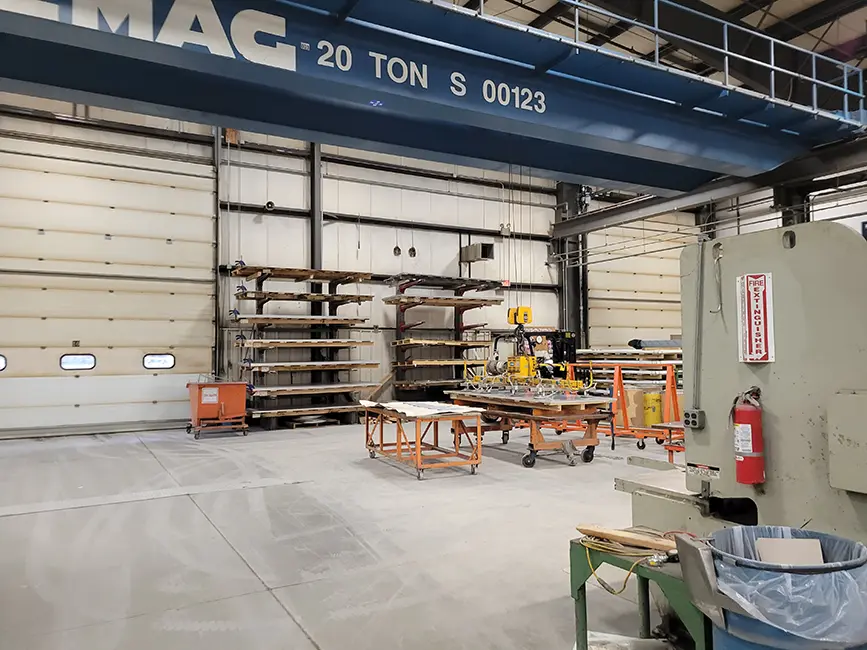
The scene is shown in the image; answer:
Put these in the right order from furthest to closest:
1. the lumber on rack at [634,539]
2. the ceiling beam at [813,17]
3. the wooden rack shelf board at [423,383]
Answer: the wooden rack shelf board at [423,383] → the ceiling beam at [813,17] → the lumber on rack at [634,539]

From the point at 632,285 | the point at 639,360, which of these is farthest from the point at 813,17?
the point at 632,285

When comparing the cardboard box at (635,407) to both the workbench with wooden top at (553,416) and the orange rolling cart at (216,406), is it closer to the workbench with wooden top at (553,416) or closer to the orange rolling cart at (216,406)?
the workbench with wooden top at (553,416)

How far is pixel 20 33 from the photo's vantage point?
335 centimetres

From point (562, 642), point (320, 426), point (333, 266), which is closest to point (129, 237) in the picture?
point (333, 266)

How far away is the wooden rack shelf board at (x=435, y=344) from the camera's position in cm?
1306

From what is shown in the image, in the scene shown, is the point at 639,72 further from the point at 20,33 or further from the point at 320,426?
the point at 320,426

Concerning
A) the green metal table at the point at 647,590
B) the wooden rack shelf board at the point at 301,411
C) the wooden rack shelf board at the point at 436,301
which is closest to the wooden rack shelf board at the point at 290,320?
the wooden rack shelf board at the point at 436,301

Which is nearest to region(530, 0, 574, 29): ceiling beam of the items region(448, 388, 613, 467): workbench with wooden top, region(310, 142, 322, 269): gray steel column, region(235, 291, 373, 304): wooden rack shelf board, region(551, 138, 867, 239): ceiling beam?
region(551, 138, 867, 239): ceiling beam

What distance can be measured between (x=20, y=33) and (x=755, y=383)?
4.17 meters

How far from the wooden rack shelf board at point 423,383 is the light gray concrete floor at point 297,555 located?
5.28 metres

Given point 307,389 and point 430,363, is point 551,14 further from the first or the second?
point 307,389

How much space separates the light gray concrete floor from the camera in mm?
3246

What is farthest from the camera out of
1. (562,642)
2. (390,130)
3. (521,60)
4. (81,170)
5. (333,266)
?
(333,266)

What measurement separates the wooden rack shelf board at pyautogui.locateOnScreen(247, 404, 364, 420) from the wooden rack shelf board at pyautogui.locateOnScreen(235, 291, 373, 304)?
2168 millimetres
